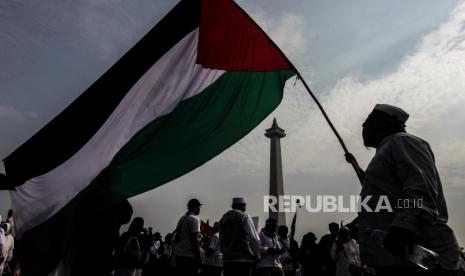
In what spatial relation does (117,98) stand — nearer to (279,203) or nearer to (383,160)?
(383,160)

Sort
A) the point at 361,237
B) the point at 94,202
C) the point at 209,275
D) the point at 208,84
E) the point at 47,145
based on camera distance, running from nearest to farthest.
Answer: the point at 361,237 < the point at 94,202 < the point at 47,145 < the point at 208,84 < the point at 209,275

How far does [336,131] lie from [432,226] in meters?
1.61

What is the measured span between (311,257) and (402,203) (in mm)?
7110

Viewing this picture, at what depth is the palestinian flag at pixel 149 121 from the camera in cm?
373

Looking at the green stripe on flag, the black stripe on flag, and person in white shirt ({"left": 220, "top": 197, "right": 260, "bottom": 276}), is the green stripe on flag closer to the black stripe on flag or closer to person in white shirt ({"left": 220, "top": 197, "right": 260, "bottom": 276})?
the black stripe on flag

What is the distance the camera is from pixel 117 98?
4105 millimetres

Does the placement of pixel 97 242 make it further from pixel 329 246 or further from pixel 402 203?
pixel 329 246

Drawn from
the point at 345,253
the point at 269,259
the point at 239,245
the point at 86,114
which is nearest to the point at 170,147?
the point at 86,114

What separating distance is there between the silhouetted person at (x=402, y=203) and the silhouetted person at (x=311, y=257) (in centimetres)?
667

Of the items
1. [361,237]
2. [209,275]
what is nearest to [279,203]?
[209,275]

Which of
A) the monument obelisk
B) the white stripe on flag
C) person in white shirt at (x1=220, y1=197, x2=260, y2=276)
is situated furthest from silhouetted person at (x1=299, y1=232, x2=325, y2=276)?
the monument obelisk

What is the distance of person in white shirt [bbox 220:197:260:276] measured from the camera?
6.17 metres

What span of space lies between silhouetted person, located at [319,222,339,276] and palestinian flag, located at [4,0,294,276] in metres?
4.68

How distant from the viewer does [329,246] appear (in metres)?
8.69
